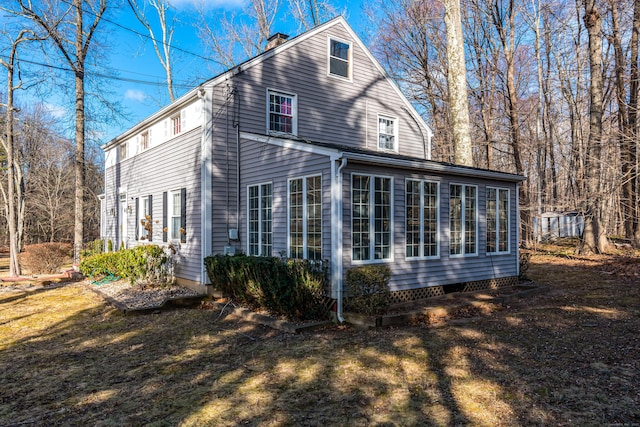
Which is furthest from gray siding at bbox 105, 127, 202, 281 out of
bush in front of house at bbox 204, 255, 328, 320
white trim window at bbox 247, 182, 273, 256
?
bush in front of house at bbox 204, 255, 328, 320

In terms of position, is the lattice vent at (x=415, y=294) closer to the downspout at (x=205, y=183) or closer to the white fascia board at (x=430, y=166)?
the white fascia board at (x=430, y=166)

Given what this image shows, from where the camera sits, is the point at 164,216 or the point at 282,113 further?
the point at 164,216

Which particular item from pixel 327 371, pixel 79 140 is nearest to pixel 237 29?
pixel 79 140

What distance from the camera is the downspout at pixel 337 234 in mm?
7477

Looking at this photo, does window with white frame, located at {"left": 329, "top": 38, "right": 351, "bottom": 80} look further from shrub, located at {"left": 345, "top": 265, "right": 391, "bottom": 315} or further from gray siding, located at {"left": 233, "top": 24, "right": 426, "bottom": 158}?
shrub, located at {"left": 345, "top": 265, "right": 391, "bottom": 315}

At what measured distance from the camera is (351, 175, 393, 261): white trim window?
7926mm

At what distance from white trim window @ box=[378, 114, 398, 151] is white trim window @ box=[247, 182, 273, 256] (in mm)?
5524

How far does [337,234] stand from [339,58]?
24.9 feet

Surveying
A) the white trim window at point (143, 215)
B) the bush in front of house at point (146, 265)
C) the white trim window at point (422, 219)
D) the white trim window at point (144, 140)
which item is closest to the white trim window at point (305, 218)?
the white trim window at point (422, 219)

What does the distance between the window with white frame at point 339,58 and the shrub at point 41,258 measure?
12066 millimetres

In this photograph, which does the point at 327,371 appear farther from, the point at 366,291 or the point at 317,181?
the point at 317,181

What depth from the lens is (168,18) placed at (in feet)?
82.3

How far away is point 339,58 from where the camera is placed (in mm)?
13031

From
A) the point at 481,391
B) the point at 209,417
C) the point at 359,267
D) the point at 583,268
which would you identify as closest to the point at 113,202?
the point at 359,267
